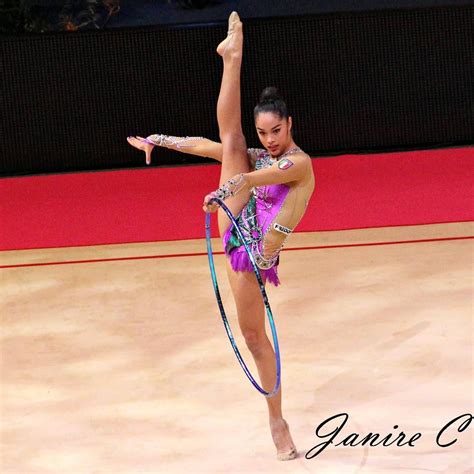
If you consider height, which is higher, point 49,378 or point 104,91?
point 104,91

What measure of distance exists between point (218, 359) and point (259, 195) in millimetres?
1370

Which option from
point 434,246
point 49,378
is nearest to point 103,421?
point 49,378

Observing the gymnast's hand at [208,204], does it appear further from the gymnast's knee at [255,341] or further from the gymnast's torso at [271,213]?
the gymnast's knee at [255,341]

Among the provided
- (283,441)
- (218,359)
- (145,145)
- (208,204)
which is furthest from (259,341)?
(218,359)

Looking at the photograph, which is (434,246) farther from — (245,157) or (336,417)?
(245,157)

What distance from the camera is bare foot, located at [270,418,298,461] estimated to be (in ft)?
12.8

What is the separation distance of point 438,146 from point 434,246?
8.84 feet

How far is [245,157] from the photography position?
378 cm

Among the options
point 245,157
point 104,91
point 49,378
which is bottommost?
point 49,378
